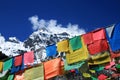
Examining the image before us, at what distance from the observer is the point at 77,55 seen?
16.4 meters

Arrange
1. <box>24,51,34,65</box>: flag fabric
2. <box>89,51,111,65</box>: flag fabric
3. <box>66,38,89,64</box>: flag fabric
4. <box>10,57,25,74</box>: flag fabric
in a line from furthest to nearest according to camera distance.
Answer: <box>10,57,25,74</box>: flag fabric < <box>24,51,34,65</box>: flag fabric < <box>66,38,89,64</box>: flag fabric < <box>89,51,111,65</box>: flag fabric

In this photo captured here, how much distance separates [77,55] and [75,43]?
1.92 ft

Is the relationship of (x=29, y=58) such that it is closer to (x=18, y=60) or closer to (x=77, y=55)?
(x=18, y=60)

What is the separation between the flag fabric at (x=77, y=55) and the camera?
52.7 ft

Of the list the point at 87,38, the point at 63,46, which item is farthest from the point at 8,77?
the point at 87,38

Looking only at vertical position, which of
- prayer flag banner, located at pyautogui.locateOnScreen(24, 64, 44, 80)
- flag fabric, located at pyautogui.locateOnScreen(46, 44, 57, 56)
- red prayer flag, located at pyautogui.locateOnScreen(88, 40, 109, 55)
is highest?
flag fabric, located at pyautogui.locateOnScreen(46, 44, 57, 56)

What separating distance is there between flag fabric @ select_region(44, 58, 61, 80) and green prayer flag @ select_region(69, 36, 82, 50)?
1.03 meters

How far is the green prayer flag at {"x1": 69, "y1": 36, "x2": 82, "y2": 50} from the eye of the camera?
645 inches

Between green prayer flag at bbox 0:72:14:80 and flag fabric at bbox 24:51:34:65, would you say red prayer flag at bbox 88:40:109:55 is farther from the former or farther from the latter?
green prayer flag at bbox 0:72:14:80

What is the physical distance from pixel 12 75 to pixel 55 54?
130 inches

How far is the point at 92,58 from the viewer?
16047 millimetres

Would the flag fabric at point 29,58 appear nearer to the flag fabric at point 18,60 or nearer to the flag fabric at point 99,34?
the flag fabric at point 18,60

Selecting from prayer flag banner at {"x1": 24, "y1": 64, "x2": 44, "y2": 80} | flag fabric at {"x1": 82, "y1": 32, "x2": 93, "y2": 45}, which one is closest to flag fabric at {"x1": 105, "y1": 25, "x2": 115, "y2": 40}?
flag fabric at {"x1": 82, "y1": 32, "x2": 93, "y2": 45}

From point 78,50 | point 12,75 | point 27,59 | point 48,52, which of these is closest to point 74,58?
point 78,50
